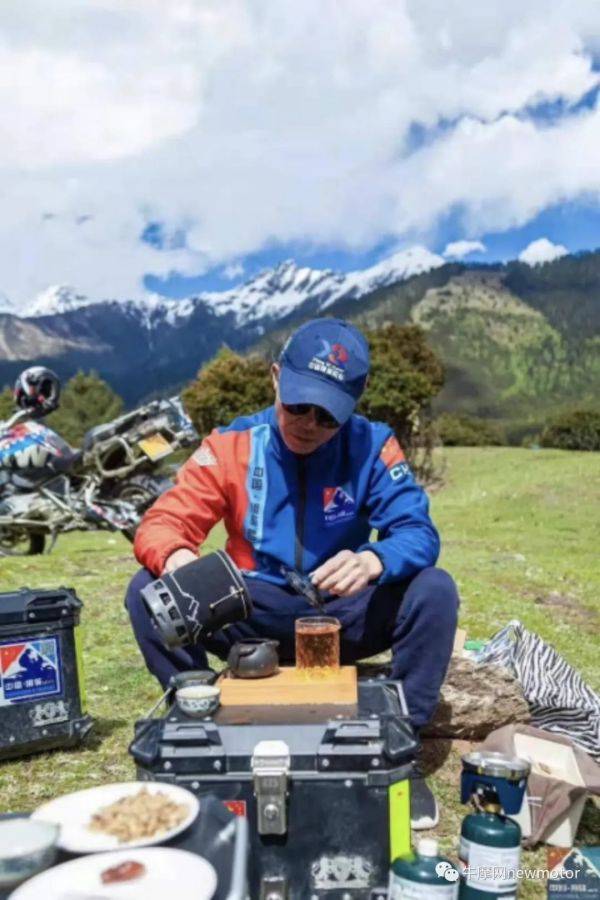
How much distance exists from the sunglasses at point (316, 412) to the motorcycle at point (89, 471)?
7.72 m

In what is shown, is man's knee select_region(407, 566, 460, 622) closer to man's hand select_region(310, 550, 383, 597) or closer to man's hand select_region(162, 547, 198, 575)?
man's hand select_region(310, 550, 383, 597)

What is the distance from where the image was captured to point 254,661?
3.11 m

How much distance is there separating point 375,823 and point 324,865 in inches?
7.1

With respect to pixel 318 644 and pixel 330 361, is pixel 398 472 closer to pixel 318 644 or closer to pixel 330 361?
pixel 330 361

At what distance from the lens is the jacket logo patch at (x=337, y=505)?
3689mm

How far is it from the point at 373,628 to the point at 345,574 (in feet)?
1.58

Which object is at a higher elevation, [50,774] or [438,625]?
[438,625]

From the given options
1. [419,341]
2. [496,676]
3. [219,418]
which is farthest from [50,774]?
[219,418]

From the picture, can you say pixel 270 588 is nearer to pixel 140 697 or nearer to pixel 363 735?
pixel 363 735

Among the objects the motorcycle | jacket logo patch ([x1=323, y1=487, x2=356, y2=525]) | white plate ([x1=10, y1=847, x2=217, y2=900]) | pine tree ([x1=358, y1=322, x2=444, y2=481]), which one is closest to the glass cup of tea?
jacket logo patch ([x1=323, y1=487, x2=356, y2=525])

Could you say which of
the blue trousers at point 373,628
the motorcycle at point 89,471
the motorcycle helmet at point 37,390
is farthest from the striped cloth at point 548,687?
the motorcycle helmet at point 37,390

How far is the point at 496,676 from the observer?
3926mm

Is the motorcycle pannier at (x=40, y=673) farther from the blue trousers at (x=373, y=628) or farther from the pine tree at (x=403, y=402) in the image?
the pine tree at (x=403, y=402)

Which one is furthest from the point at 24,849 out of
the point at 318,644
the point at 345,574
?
the point at 345,574
